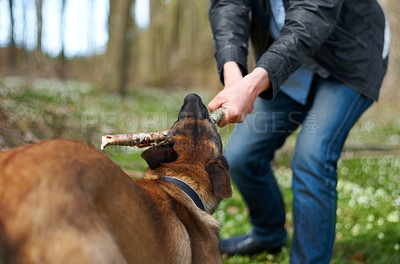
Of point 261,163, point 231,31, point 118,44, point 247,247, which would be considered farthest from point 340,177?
point 118,44

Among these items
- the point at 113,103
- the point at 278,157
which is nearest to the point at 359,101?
the point at 278,157

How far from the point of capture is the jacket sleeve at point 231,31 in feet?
11.3

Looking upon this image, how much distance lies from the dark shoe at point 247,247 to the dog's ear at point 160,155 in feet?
5.53

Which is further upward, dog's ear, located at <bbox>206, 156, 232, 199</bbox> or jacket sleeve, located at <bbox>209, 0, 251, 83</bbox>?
Result: jacket sleeve, located at <bbox>209, 0, 251, 83</bbox>

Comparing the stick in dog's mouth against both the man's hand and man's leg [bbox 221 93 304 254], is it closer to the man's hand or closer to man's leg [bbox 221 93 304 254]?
the man's hand

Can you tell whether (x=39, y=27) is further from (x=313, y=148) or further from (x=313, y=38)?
(x=313, y=148)

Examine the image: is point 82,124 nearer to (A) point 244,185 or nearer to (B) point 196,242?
(A) point 244,185

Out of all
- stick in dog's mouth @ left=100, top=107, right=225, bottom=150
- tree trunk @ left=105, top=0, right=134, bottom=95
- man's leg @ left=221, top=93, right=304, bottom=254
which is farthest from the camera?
tree trunk @ left=105, top=0, right=134, bottom=95

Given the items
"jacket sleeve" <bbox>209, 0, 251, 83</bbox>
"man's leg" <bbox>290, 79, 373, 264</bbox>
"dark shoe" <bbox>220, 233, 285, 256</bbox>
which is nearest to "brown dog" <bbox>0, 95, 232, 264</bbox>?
"man's leg" <bbox>290, 79, 373, 264</bbox>

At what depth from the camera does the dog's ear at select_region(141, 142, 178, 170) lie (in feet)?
9.44

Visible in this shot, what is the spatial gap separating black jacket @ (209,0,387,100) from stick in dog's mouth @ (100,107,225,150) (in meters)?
0.50

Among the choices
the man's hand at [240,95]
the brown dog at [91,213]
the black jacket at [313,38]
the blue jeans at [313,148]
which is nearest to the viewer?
the brown dog at [91,213]

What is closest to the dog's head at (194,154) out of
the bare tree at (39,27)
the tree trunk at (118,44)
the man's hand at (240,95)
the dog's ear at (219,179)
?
the dog's ear at (219,179)

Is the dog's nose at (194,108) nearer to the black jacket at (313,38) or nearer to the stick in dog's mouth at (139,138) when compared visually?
the stick in dog's mouth at (139,138)
